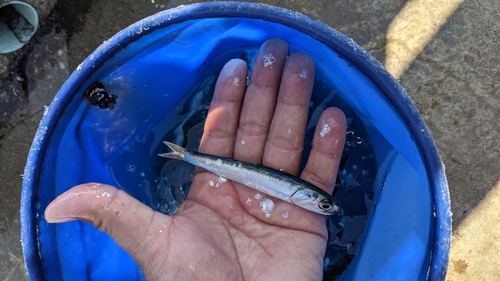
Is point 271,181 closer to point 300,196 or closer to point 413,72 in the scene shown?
point 300,196

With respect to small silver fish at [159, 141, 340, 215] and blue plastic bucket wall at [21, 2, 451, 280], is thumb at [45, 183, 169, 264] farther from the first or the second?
small silver fish at [159, 141, 340, 215]

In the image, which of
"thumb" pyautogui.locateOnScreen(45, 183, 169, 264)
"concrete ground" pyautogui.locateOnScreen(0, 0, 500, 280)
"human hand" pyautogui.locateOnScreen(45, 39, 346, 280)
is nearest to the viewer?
"thumb" pyautogui.locateOnScreen(45, 183, 169, 264)

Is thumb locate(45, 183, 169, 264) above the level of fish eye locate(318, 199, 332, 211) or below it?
below

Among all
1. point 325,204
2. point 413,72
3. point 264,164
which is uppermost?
point 413,72

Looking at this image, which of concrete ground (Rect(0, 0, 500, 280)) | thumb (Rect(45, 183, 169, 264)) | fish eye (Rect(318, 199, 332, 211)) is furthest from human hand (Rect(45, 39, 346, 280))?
concrete ground (Rect(0, 0, 500, 280))

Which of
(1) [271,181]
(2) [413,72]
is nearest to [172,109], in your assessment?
(1) [271,181]

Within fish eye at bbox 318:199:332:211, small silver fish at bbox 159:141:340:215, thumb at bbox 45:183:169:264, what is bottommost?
thumb at bbox 45:183:169:264
